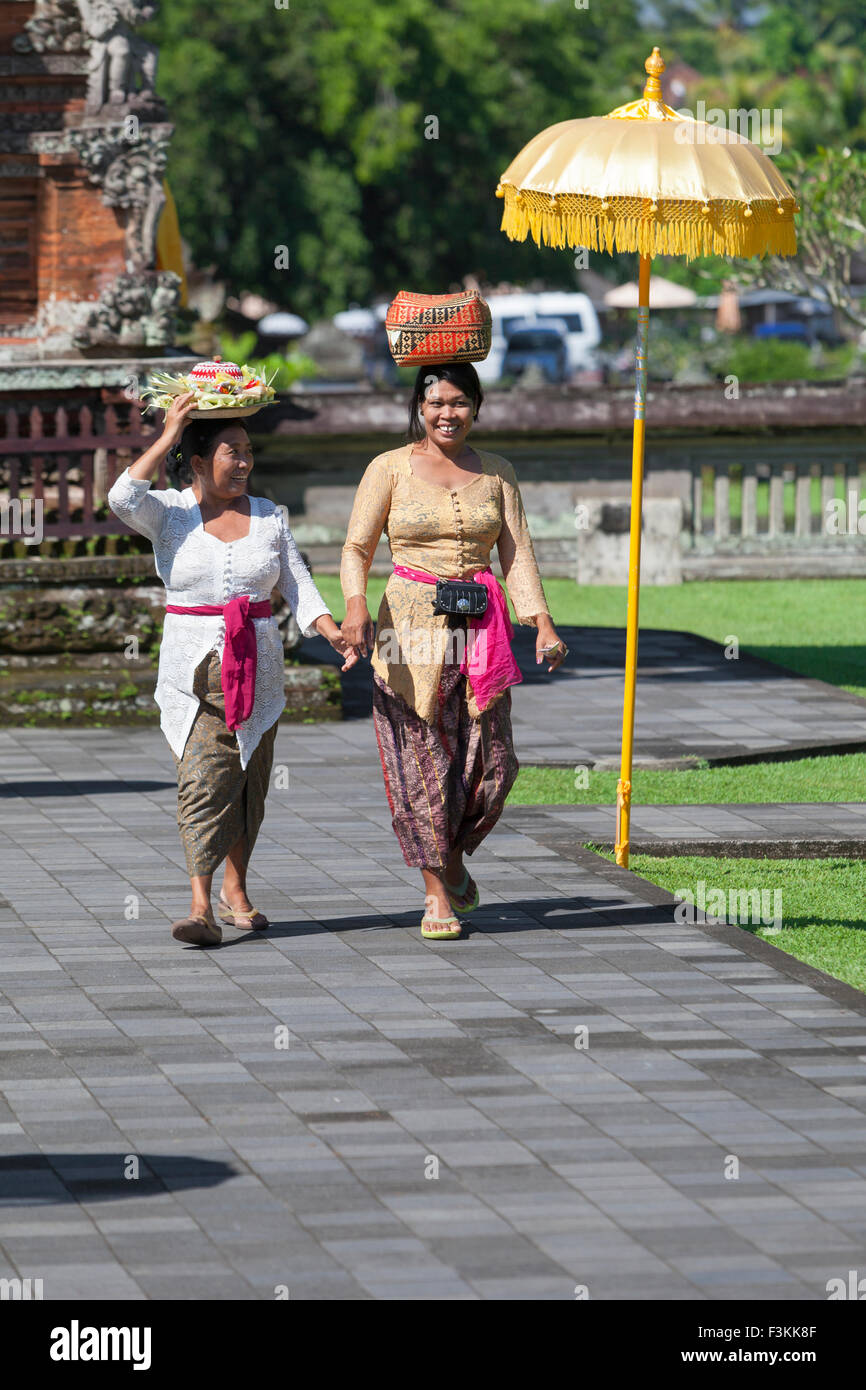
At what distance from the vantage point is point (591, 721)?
11.9 metres

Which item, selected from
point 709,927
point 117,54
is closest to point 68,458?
point 117,54

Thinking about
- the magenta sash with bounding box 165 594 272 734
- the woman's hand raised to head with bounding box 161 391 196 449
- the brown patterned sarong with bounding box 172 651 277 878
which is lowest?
the brown patterned sarong with bounding box 172 651 277 878

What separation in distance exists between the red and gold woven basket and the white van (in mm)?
41803

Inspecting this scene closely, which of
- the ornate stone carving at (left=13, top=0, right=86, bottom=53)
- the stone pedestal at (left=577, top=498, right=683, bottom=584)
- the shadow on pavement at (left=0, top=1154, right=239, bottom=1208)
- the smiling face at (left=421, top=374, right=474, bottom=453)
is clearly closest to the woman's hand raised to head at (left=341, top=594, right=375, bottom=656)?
the smiling face at (left=421, top=374, right=474, bottom=453)

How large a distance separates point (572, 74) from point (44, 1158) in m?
41.4

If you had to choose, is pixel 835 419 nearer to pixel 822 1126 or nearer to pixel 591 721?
pixel 591 721

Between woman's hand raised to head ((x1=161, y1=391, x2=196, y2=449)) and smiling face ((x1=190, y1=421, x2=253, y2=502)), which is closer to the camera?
woman's hand raised to head ((x1=161, y1=391, x2=196, y2=449))

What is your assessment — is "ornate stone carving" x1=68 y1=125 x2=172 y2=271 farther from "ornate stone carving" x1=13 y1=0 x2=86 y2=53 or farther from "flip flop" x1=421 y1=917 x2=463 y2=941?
"flip flop" x1=421 y1=917 x2=463 y2=941

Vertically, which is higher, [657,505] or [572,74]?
[572,74]

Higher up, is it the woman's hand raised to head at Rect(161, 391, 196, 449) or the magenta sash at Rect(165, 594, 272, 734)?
the woman's hand raised to head at Rect(161, 391, 196, 449)

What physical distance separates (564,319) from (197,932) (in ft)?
152

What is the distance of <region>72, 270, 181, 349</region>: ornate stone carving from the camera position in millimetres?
13352

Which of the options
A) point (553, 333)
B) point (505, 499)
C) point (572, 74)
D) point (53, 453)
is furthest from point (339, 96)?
point (505, 499)

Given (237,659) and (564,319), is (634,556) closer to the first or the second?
(237,659)
